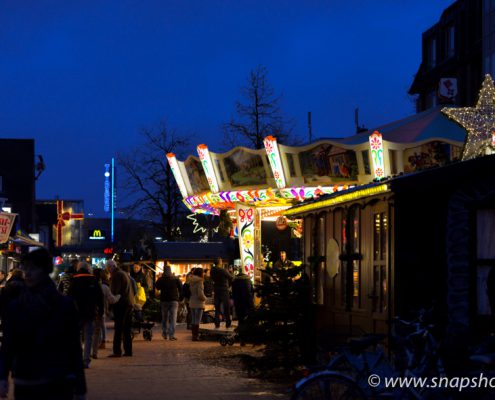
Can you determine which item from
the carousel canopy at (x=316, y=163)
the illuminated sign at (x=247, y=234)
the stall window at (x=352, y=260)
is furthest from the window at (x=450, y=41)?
the stall window at (x=352, y=260)

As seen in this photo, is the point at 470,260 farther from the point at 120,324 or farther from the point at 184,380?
the point at 120,324

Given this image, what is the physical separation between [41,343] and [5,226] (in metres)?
19.6

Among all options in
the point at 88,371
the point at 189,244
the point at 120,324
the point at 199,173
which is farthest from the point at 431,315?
the point at 189,244

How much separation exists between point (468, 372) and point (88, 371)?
28.2ft

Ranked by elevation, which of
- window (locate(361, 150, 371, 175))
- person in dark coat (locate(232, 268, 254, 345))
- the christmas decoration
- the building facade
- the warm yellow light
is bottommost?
person in dark coat (locate(232, 268, 254, 345))

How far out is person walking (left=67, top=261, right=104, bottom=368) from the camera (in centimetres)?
1620

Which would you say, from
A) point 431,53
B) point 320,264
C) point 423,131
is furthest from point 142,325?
point 431,53

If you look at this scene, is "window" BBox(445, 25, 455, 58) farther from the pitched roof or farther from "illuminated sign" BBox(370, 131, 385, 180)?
"illuminated sign" BBox(370, 131, 385, 180)

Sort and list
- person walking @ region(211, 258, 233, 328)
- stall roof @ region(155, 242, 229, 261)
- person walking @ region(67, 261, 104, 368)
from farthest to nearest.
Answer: stall roof @ region(155, 242, 229, 261), person walking @ region(211, 258, 233, 328), person walking @ region(67, 261, 104, 368)

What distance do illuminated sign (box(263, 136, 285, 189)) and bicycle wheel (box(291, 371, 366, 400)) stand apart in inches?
666

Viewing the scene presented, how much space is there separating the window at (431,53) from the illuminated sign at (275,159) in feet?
113

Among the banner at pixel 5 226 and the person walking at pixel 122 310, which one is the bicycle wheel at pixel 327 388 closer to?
the person walking at pixel 122 310

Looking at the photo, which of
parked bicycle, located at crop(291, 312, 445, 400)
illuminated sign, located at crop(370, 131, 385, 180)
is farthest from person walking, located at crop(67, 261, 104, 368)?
illuminated sign, located at crop(370, 131, 385, 180)

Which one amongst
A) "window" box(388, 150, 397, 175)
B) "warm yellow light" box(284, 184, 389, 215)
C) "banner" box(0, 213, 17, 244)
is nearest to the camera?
"warm yellow light" box(284, 184, 389, 215)
